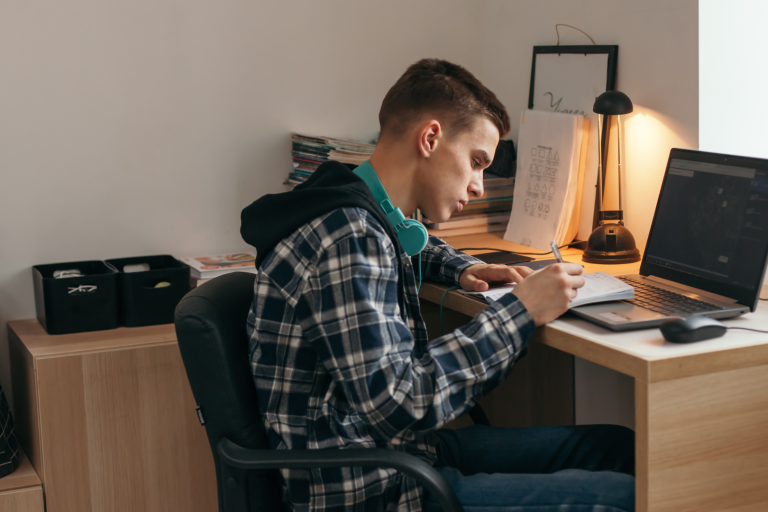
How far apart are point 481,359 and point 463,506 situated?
0.74 feet

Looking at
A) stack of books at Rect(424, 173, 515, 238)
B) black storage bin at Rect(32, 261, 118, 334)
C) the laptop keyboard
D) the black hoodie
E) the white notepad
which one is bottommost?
black storage bin at Rect(32, 261, 118, 334)

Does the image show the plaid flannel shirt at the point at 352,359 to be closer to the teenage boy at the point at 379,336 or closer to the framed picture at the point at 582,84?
the teenage boy at the point at 379,336

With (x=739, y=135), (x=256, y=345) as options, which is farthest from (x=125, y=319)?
(x=739, y=135)

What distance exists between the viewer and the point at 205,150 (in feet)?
6.76

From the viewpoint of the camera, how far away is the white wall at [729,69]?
5.08ft

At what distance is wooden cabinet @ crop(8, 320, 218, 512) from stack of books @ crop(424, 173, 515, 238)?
819 mm

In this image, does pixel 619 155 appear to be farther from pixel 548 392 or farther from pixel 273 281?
pixel 273 281

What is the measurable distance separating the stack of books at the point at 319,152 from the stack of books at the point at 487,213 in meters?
0.28

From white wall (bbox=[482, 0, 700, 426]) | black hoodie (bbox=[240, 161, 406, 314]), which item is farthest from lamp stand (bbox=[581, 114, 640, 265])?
black hoodie (bbox=[240, 161, 406, 314])

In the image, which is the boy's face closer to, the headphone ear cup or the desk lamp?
the headphone ear cup

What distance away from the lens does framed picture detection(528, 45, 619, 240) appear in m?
1.80

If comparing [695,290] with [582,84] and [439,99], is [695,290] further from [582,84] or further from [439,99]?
[582,84]

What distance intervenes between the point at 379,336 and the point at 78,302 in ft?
3.58

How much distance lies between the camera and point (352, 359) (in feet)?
3.20
